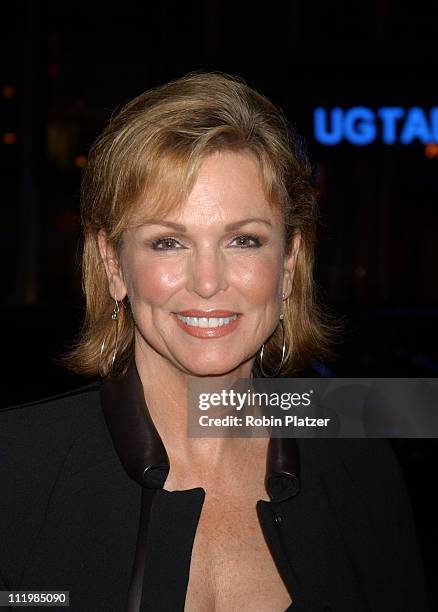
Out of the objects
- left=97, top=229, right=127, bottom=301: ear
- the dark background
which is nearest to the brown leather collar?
left=97, top=229, right=127, bottom=301: ear

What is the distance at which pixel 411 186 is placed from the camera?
14.4 m

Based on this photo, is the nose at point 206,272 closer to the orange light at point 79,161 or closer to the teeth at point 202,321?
the teeth at point 202,321

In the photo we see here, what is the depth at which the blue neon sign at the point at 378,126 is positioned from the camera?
11.0m

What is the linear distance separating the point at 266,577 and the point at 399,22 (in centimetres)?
1120

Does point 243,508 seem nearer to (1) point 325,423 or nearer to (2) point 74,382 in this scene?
(1) point 325,423

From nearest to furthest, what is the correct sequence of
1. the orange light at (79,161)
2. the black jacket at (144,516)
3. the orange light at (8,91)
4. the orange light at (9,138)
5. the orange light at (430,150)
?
the black jacket at (144,516), the orange light at (8,91), the orange light at (9,138), the orange light at (430,150), the orange light at (79,161)

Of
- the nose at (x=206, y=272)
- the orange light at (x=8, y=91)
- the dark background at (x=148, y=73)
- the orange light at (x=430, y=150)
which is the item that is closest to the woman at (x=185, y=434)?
the nose at (x=206, y=272)

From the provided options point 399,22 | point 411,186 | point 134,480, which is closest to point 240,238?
point 134,480

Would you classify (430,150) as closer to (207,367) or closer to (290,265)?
(290,265)

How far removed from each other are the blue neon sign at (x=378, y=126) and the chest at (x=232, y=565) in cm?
941

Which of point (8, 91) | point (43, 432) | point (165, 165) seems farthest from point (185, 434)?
point (8, 91)

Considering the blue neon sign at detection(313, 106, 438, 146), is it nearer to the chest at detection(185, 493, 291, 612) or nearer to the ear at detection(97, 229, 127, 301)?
the ear at detection(97, 229, 127, 301)

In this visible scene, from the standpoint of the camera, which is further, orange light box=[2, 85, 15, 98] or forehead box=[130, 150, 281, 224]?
orange light box=[2, 85, 15, 98]

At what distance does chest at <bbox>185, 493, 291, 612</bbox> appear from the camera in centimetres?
207
